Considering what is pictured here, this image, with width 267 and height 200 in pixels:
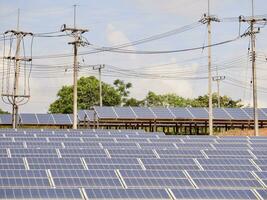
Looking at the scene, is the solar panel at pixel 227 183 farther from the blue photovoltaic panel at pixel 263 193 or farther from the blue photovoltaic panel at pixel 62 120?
the blue photovoltaic panel at pixel 62 120

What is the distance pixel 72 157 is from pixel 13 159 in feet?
11.9

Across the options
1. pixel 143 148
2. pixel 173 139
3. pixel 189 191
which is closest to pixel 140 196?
pixel 189 191

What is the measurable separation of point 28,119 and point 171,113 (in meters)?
22.4

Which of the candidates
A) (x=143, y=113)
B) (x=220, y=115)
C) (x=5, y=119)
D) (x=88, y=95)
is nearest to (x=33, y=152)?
(x=143, y=113)

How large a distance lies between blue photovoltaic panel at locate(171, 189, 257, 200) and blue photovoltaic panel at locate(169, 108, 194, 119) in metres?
48.1

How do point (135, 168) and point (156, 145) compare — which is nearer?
point (135, 168)

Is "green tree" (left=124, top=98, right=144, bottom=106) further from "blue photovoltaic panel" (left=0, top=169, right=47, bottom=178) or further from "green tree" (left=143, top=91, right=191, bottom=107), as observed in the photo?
"blue photovoltaic panel" (left=0, top=169, right=47, bottom=178)

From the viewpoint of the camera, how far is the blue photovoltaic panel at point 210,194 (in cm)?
2269

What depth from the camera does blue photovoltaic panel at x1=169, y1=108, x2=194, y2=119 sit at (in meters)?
71.9

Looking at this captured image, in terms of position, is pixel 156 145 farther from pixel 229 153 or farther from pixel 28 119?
pixel 28 119

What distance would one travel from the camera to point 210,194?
76.1ft

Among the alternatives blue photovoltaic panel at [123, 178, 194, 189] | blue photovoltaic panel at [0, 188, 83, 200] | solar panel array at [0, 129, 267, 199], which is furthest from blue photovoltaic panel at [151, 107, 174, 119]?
blue photovoltaic panel at [0, 188, 83, 200]

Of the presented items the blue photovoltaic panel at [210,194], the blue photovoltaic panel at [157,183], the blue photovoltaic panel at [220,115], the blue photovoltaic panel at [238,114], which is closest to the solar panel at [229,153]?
the blue photovoltaic panel at [157,183]

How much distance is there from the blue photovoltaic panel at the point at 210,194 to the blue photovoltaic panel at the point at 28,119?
60807mm
